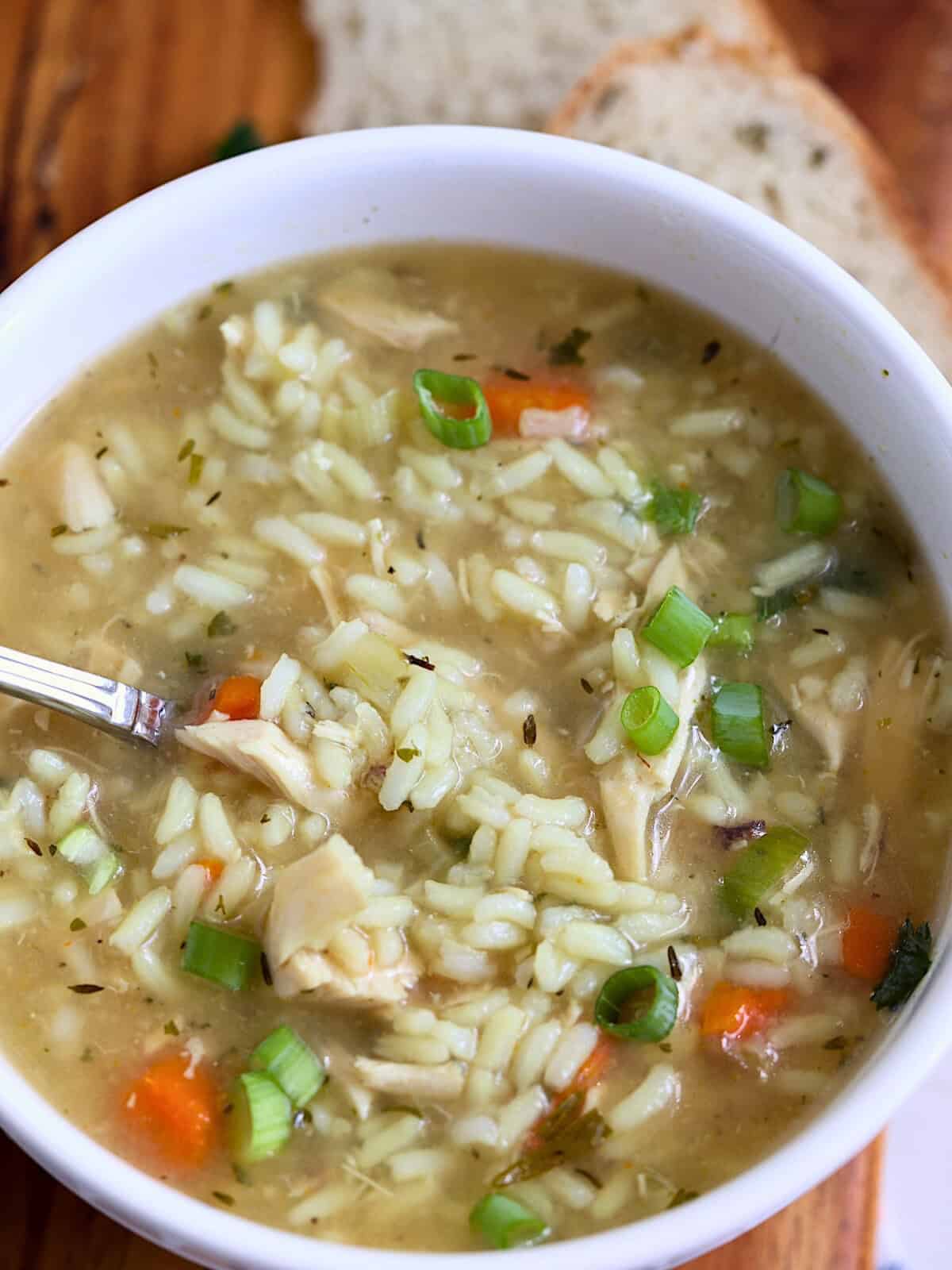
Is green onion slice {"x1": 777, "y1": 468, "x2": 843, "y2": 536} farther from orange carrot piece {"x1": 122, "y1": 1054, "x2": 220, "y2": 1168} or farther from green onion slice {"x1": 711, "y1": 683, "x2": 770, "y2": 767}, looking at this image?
orange carrot piece {"x1": 122, "y1": 1054, "x2": 220, "y2": 1168}

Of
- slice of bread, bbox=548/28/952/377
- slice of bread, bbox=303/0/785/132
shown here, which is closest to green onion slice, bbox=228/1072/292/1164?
slice of bread, bbox=548/28/952/377

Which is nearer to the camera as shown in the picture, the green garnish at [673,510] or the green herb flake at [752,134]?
the green garnish at [673,510]

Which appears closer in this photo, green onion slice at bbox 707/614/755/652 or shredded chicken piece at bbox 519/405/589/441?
green onion slice at bbox 707/614/755/652

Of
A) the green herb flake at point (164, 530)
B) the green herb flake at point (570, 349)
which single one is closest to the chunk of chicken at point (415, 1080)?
the green herb flake at point (164, 530)

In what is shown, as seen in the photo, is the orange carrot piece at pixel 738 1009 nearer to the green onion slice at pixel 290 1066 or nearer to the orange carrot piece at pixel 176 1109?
the green onion slice at pixel 290 1066

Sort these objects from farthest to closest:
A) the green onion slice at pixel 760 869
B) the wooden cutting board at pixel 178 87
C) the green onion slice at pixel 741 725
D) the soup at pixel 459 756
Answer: the wooden cutting board at pixel 178 87
the green onion slice at pixel 741 725
the green onion slice at pixel 760 869
the soup at pixel 459 756

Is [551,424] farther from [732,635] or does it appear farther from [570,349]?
[732,635]

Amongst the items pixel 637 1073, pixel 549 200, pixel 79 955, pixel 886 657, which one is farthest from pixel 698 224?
pixel 79 955
